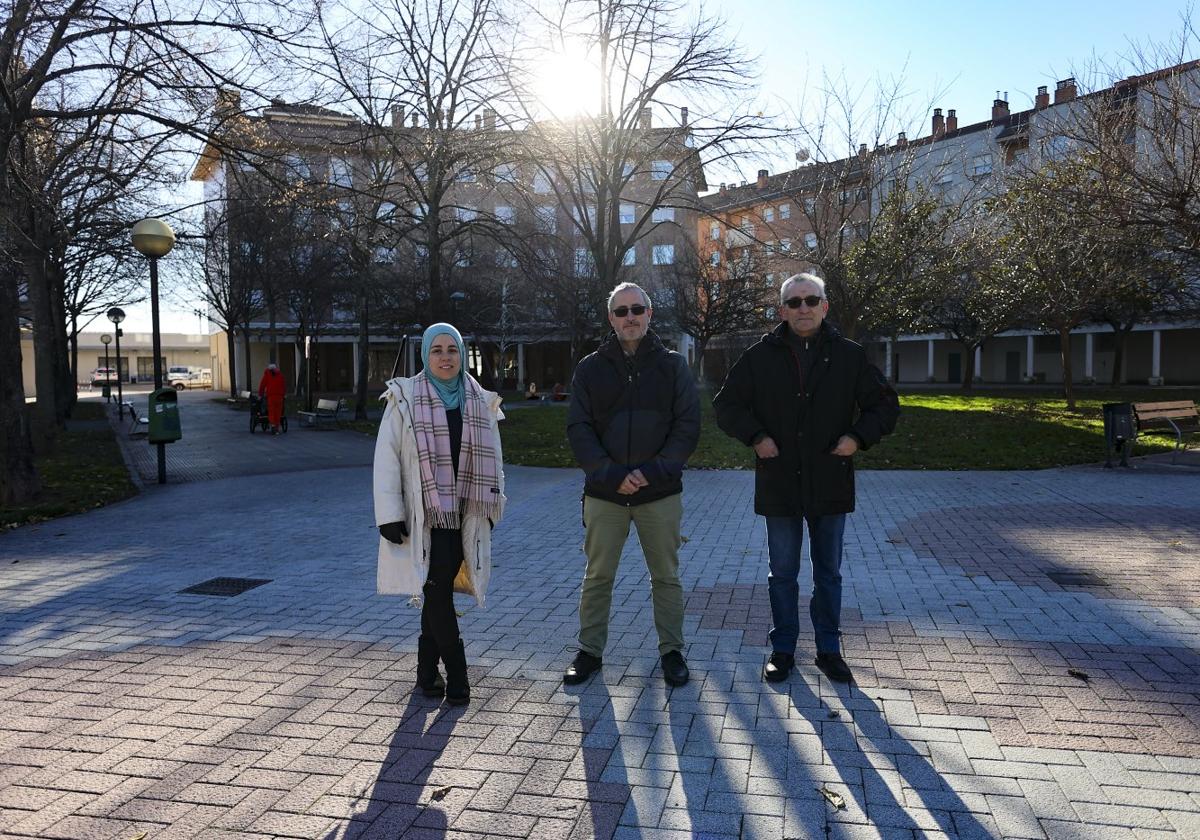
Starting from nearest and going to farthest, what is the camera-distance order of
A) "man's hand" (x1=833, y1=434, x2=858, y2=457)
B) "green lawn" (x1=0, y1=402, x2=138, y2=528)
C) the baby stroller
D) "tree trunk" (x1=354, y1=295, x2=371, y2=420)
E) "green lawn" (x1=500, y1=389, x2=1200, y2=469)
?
"man's hand" (x1=833, y1=434, x2=858, y2=457) < "green lawn" (x1=0, y1=402, x2=138, y2=528) < "green lawn" (x1=500, y1=389, x2=1200, y2=469) < the baby stroller < "tree trunk" (x1=354, y1=295, x2=371, y2=420)

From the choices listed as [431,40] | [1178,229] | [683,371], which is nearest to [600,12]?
[431,40]

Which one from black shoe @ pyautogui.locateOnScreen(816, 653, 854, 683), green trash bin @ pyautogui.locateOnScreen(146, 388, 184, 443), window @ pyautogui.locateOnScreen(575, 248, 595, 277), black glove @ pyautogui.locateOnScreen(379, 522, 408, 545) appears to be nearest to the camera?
black glove @ pyautogui.locateOnScreen(379, 522, 408, 545)

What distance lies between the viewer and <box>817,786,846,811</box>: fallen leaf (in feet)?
10.3

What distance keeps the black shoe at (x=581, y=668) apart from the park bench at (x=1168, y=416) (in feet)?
39.8

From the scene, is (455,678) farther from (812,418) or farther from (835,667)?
(812,418)

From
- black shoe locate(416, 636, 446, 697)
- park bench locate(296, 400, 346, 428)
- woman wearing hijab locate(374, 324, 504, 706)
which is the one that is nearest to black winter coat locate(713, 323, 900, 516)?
woman wearing hijab locate(374, 324, 504, 706)

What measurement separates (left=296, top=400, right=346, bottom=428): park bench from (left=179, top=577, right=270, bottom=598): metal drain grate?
1668cm

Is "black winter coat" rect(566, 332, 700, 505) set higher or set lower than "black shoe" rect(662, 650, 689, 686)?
higher

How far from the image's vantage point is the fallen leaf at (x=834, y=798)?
314 centimetres

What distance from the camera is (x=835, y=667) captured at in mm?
4453

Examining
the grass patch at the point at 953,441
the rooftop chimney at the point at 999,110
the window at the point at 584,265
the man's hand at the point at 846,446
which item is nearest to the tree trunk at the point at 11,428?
the grass patch at the point at 953,441

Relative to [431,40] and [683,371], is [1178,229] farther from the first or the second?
[431,40]

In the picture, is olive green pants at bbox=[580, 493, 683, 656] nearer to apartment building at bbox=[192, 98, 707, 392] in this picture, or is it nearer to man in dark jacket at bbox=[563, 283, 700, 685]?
man in dark jacket at bbox=[563, 283, 700, 685]

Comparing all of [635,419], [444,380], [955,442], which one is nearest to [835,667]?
[635,419]
